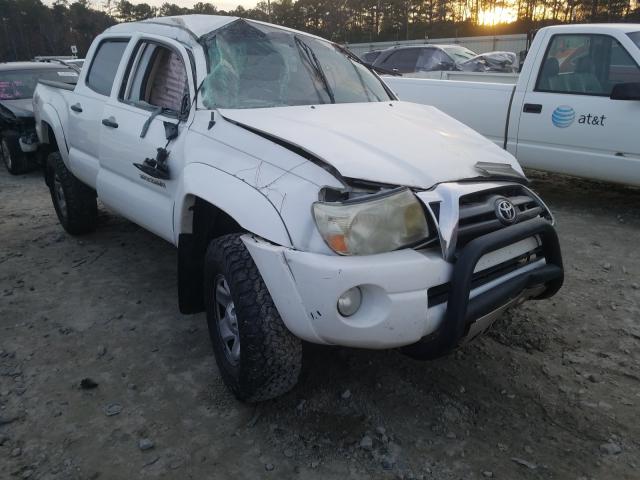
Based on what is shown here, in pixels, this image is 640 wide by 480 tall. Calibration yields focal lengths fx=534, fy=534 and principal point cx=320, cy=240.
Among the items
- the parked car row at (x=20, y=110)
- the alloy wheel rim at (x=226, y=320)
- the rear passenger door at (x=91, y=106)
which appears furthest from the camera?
the parked car row at (x=20, y=110)

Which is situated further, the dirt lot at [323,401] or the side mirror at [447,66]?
the side mirror at [447,66]

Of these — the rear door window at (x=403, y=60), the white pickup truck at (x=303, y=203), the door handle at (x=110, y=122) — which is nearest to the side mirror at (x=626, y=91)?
the white pickup truck at (x=303, y=203)

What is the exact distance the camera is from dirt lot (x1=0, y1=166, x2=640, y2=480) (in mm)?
2205

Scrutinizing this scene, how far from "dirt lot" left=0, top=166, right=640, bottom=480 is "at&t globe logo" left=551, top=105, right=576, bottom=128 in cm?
193

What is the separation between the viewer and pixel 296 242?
6.79 ft

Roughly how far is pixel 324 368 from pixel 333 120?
1.31 meters

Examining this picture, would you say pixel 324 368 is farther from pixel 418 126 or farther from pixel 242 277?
pixel 418 126

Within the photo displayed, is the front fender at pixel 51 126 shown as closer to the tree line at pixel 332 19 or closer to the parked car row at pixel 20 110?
the parked car row at pixel 20 110

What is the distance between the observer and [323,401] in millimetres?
2582

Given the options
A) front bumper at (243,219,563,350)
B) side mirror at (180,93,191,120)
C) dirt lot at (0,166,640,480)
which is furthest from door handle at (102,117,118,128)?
front bumper at (243,219,563,350)

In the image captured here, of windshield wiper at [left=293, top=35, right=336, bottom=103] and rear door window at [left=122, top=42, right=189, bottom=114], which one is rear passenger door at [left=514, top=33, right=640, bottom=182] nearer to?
windshield wiper at [left=293, top=35, right=336, bottom=103]

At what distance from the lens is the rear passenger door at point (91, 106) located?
3951 millimetres

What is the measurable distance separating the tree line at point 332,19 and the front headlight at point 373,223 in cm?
4012

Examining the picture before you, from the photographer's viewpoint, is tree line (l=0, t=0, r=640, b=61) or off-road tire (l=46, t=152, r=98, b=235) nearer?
off-road tire (l=46, t=152, r=98, b=235)
